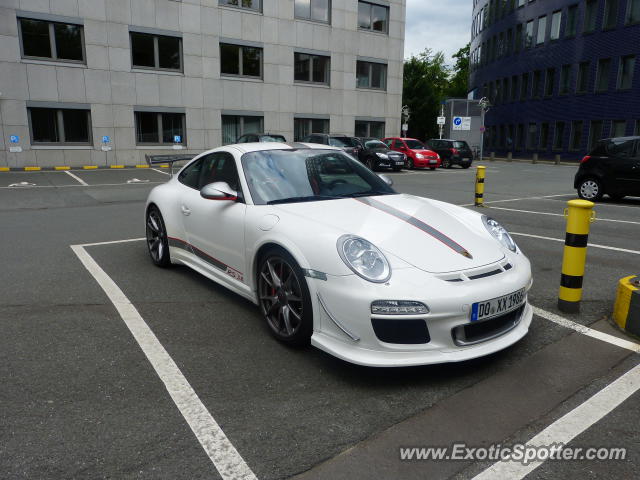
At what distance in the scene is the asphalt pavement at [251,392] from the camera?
245 cm

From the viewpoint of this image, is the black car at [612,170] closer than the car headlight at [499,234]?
No

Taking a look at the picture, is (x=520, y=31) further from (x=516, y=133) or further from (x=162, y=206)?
(x=162, y=206)

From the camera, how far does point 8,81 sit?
20578 mm

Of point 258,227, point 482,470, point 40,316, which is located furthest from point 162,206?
point 482,470

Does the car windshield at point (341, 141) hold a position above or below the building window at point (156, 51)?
below

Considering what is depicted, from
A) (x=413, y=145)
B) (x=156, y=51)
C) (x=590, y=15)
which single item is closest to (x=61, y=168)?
(x=156, y=51)

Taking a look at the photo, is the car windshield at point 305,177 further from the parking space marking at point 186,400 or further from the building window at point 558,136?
the building window at point 558,136

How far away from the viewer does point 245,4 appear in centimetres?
2548

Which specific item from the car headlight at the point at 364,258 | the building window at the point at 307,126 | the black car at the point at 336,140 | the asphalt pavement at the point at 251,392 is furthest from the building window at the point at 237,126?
the car headlight at the point at 364,258

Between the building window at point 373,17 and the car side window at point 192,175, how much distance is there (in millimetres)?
26818

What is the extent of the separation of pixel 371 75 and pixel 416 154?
820 cm

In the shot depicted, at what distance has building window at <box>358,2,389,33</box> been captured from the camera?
96.8ft

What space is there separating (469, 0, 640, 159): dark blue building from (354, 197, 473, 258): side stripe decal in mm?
34673

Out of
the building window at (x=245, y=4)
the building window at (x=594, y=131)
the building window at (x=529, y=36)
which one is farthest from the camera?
the building window at (x=529, y=36)
